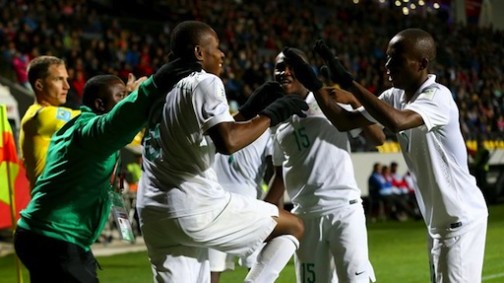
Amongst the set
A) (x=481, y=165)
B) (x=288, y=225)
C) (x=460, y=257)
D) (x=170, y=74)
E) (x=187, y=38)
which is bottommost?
(x=481, y=165)

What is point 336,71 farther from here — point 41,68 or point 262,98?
point 41,68

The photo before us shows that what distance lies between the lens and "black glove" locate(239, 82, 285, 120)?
5277 mm

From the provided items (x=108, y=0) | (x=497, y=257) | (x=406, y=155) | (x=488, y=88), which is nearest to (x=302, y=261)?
(x=406, y=155)

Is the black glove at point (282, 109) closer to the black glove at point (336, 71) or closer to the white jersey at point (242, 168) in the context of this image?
the black glove at point (336, 71)

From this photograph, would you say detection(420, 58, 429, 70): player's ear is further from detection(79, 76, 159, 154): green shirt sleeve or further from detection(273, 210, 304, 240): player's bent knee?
detection(79, 76, 159, 154): green shirt sleeve

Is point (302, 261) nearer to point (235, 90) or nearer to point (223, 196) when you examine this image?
point (223, 196)

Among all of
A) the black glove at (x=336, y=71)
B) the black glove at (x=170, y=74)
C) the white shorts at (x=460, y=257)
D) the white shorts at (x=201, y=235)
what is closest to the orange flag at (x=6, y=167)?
the white shorts at (x=201, y=235)

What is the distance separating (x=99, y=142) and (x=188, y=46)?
715mm

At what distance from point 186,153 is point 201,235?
45cm

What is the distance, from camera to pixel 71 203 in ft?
16.2

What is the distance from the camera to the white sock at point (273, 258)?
5.17 m

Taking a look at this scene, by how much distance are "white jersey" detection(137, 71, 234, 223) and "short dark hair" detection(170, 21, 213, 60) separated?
20cm

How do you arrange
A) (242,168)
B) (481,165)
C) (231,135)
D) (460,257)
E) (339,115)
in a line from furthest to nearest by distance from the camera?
(481,165) → (242,168) → (339,115) → (460,257) → (231,135)

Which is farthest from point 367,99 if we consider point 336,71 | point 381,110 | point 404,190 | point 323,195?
point 404,190
